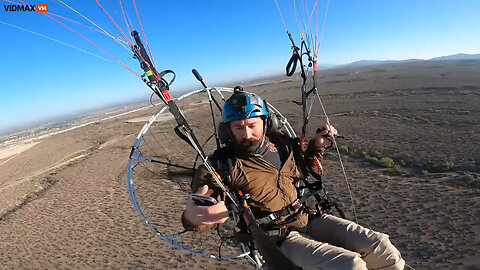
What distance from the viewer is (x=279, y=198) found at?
3.30 meters

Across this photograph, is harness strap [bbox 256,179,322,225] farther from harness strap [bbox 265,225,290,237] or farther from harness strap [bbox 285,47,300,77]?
harness strap [bbox 285,47,300,77]

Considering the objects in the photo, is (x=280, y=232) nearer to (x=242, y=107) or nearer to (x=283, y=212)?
(x=283, y=212)

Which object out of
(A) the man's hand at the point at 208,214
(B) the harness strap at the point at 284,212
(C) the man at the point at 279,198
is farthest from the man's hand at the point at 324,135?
(A) the man's hand at the point at 208,214

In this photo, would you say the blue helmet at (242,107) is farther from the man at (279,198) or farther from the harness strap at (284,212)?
the harness strap at (284,212)

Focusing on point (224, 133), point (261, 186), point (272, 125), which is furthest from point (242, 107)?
point (261, 186)

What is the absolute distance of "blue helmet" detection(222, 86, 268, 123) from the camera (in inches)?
130

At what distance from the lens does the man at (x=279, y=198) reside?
2729 mm

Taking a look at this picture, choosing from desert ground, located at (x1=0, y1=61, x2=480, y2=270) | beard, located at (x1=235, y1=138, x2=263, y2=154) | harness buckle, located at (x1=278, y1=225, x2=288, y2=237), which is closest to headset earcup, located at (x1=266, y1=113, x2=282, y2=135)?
desert ground, located at (x1=0, y1=61, x2=480, y2=270)

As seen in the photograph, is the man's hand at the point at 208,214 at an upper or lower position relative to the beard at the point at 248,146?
lower

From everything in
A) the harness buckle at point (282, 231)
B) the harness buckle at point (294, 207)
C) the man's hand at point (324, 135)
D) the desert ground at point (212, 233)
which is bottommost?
the desert ground at point (212, 233)

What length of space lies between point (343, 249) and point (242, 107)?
1613 mm

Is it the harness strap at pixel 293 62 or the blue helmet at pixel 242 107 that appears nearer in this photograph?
the blue helmet at pixel 242 107

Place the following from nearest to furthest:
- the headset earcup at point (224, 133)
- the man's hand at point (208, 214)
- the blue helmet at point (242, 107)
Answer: the man's hand at point (208, 214) → the blue helmet at point (242, 107) → the headset earcup at point (224, 133)

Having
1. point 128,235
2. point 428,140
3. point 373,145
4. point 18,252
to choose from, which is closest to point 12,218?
point 18,252
